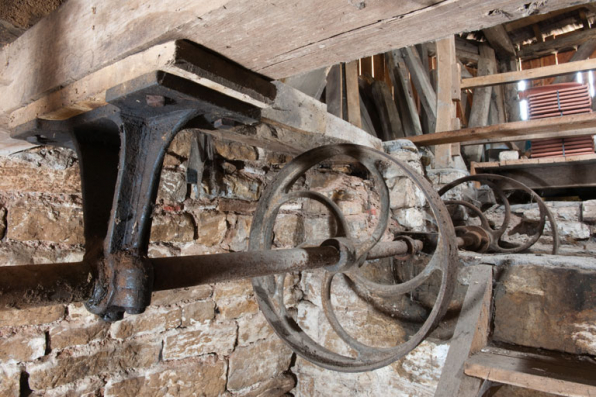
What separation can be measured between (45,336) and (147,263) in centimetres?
77

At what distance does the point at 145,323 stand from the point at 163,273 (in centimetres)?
80

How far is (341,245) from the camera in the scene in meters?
1.18

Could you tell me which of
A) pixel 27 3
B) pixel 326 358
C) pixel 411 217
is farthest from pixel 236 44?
pixel 411 217

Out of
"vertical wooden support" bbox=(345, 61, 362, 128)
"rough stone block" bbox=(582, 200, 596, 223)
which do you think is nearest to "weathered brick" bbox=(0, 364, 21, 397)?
"vertical wooden support" bbox=(345, 61, 362, 128)

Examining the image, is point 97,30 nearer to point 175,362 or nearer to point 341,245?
point 341,245

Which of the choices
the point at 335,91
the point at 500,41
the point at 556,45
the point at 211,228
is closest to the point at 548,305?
→ the point at 211,228

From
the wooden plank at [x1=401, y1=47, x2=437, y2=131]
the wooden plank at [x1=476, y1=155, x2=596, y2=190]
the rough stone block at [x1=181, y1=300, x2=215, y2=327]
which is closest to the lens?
the rough stone block at [x1=181, y1=300, x2=215, y2=327]

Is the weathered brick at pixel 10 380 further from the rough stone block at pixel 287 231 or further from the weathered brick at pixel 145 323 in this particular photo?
the rough stone block at pixel 287 231

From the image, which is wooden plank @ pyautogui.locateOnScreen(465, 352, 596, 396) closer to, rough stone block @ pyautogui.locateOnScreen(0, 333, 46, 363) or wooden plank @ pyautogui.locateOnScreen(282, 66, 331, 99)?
rough stone block @ pyautogui.locateOnScreen(0, 333, 46, 363)

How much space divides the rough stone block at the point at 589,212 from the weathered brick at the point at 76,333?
151 inches

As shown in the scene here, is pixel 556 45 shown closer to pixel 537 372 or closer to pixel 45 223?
pixel 537 372

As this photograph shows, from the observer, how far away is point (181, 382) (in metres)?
1.45

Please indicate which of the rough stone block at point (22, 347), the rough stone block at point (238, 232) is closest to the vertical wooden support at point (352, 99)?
the rough stone block at point (238, 232)

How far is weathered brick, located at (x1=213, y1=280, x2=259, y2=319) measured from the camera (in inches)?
62.8
